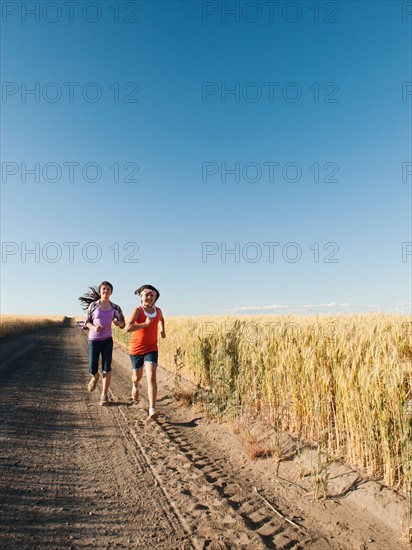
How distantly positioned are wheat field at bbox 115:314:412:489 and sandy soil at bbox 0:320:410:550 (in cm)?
31

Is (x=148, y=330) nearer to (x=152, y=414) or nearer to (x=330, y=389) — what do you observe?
(x=152, y=414)

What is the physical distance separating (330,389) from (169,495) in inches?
88.9

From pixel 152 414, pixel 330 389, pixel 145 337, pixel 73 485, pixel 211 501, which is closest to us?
pixel 211 501

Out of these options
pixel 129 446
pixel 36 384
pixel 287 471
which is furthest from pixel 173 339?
pixel 287 471

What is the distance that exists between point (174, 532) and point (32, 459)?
2.40 meters

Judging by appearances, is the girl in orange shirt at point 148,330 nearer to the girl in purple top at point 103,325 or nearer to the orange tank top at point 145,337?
the orange tank top at point 145,337

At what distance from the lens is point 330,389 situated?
4496 mm

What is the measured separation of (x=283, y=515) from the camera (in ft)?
10.8

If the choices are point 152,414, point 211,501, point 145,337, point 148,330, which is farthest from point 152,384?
point 211,501

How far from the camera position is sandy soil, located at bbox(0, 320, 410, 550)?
288cm

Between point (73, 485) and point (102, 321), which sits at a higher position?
point (102, 321)

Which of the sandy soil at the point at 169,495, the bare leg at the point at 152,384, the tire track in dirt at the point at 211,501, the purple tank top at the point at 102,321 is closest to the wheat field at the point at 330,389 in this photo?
the sandy soil at the point at 169,495

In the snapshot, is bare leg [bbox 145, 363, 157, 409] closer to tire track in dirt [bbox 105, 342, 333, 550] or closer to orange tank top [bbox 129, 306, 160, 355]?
orange tank top [bbox 129, 306, 160, 355]

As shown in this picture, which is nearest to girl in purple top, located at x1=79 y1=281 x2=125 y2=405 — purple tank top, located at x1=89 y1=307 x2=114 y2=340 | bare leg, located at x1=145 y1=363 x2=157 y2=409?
purple tank top, located at x1=89 y1=307 x2=114 y2=340
